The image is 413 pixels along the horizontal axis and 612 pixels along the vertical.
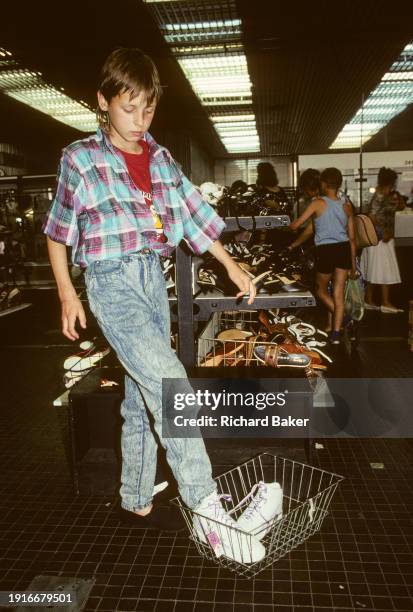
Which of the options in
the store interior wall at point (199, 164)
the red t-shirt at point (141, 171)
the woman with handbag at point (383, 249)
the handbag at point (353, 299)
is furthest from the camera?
the store interior wall at point (199, 164)

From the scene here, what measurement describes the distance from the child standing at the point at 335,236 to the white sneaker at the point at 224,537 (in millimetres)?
3772

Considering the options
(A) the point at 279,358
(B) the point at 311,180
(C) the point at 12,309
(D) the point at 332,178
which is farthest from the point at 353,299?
(C) the point at 12,309

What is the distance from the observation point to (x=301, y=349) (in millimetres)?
3354

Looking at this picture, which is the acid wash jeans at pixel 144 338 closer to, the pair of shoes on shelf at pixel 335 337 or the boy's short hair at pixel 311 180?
the pair of shoes on shelf at pixel 335 337

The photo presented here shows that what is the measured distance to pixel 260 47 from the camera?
6.75 meters

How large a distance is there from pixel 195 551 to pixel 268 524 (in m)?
0.34

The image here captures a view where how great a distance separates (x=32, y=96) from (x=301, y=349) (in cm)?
806

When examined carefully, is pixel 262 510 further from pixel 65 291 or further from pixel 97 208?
pixel 97 208

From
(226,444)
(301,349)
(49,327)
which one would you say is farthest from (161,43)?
(226,444)

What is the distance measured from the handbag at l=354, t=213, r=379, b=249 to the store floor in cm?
317

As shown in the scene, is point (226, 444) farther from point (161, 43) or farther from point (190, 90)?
point (190, 90)

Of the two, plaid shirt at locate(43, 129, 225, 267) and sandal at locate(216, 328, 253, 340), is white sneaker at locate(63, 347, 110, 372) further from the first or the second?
plaid shirt at locate(43, 129, 225, 267)

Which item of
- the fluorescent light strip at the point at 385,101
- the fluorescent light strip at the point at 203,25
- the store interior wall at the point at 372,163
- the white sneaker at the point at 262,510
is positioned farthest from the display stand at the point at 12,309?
the store interior wall at the point at 372,163

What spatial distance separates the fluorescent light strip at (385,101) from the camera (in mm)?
8258
